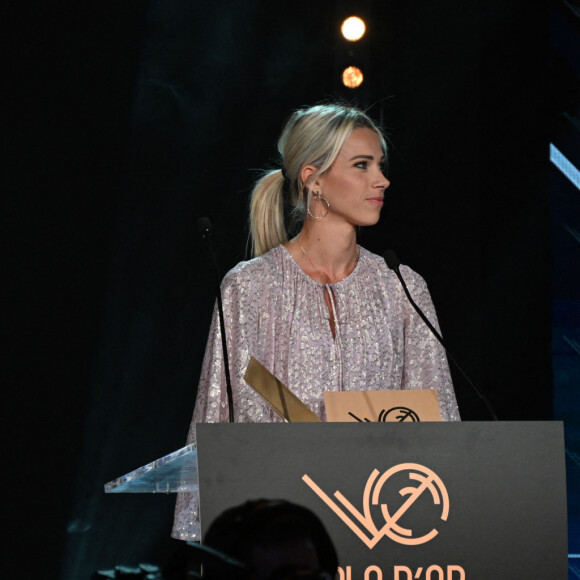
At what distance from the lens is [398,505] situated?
4.05 ft

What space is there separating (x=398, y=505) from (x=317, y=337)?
1161 millimetres

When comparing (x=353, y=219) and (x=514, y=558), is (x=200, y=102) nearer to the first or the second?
(x=353, y=219)

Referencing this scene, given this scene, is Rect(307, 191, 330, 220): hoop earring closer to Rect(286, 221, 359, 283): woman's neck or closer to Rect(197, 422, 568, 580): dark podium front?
Rect(286, 221, 359, 283): woman's neck

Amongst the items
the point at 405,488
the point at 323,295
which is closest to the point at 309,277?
the point at 323,295

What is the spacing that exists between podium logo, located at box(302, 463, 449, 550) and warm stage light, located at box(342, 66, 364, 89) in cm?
204

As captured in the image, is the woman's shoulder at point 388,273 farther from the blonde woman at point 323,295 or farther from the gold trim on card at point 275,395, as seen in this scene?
the gold trim on card at point 275,395

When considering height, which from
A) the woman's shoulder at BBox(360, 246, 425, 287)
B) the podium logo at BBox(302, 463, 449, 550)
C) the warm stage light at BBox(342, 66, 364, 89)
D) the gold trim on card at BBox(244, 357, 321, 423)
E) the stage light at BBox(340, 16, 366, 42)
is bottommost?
the podium logo at BBox(302, 463, 449, 550)

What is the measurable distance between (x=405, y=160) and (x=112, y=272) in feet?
3.46

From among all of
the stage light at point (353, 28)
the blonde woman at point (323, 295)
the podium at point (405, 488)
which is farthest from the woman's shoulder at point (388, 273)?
the podium at point (405, 488)

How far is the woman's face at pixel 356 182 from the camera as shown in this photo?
2451 millimetres

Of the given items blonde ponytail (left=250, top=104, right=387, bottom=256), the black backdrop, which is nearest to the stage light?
the black backdrop

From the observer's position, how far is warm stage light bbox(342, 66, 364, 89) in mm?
3045

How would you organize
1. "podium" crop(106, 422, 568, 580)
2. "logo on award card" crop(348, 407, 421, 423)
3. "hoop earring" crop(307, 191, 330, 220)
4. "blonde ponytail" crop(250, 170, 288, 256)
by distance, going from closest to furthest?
"podium" crop(106, 422, 568, 580) → "logo on award card" crop(348, 407, 421, 423) → "hoop earring" crop(307, 191, 330, 220) → "blonde ponytail" crop(250, 170, 288, 256)

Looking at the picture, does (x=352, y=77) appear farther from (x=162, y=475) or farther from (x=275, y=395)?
(x=162, y=475)
